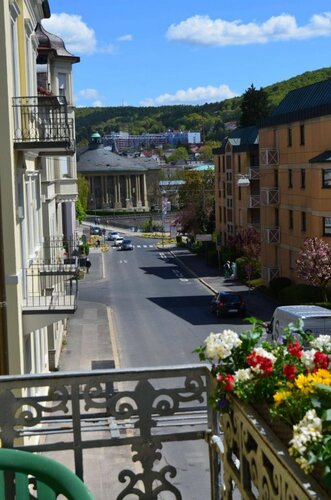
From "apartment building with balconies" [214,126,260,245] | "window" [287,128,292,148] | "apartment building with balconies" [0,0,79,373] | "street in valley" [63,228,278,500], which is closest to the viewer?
"apartment building with balconies" [0,0,79,373]

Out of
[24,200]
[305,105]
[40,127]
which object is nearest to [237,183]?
[305,105]

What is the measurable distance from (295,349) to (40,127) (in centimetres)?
1050

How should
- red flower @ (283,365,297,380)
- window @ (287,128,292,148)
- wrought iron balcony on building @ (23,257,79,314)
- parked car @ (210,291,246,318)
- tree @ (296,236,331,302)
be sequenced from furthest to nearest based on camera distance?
window @ (287,128,292,148) < parked car @ (210,291,246,318) < tree @ (296,236,331,302) < wrought iron balcony on building @ (23,257,79,314) < red flower @ (283,365,297,380)

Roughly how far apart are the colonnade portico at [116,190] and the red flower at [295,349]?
6492 inches

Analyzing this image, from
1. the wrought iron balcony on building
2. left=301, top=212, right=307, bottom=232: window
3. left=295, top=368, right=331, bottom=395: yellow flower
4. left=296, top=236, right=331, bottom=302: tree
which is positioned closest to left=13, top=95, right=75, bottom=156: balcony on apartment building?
the wrought iron balcony on building

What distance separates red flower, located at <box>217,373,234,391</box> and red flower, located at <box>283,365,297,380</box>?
1.17ft

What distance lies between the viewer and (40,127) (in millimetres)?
14672

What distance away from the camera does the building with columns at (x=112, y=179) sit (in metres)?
168

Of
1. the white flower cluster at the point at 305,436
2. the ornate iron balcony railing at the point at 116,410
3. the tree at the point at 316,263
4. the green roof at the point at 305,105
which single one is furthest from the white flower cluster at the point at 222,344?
the green roof at the point at 305,105

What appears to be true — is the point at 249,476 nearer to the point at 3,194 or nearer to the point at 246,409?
the point at 246,409

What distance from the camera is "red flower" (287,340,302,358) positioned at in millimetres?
4934

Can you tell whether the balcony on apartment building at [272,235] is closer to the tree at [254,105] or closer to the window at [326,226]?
the window at [326,226]

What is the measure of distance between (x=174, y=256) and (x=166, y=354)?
50.7 metres

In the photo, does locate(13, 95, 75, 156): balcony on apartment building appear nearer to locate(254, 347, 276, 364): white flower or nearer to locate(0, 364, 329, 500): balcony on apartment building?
locate(0, 364, 329, 500): balcony on apartment building
